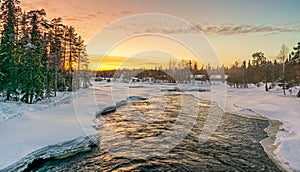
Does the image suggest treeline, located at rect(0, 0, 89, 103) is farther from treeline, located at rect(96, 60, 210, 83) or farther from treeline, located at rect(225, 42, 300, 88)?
treeline, located at rect(96, 60, 210, 83)

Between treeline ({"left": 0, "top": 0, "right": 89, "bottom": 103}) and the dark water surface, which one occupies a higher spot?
treeline ({"left": 0, "top": 0, "right": 89, "bottom": 103})

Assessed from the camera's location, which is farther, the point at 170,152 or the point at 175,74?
the point at 175,74

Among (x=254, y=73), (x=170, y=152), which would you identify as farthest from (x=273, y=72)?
(x=170, y=152)

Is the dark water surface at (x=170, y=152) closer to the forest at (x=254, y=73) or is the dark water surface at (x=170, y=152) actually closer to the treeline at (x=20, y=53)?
the treeline at (x=20, y=53)

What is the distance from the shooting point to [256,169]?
33.0 feet

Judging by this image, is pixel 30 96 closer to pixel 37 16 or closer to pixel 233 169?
pixel 37 16

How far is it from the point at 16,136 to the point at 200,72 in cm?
13266

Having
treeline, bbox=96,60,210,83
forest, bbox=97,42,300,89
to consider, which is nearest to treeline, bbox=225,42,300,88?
forest, bbox=97,42,300,89

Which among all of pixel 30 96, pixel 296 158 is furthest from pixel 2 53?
pixel 296 158

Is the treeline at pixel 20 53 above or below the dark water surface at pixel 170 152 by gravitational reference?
above

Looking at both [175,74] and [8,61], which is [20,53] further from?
[175,74]

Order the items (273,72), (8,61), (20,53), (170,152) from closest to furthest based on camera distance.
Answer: (170,152), (8,61), (20,53), (273,72)

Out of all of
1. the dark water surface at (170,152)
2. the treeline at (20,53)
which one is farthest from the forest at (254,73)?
the treeline at (20,53)

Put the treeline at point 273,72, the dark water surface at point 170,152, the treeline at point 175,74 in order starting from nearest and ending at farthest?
the dark water surface at point 170,152 → the treeline at point 273,72 → the treeline at point 175,74
